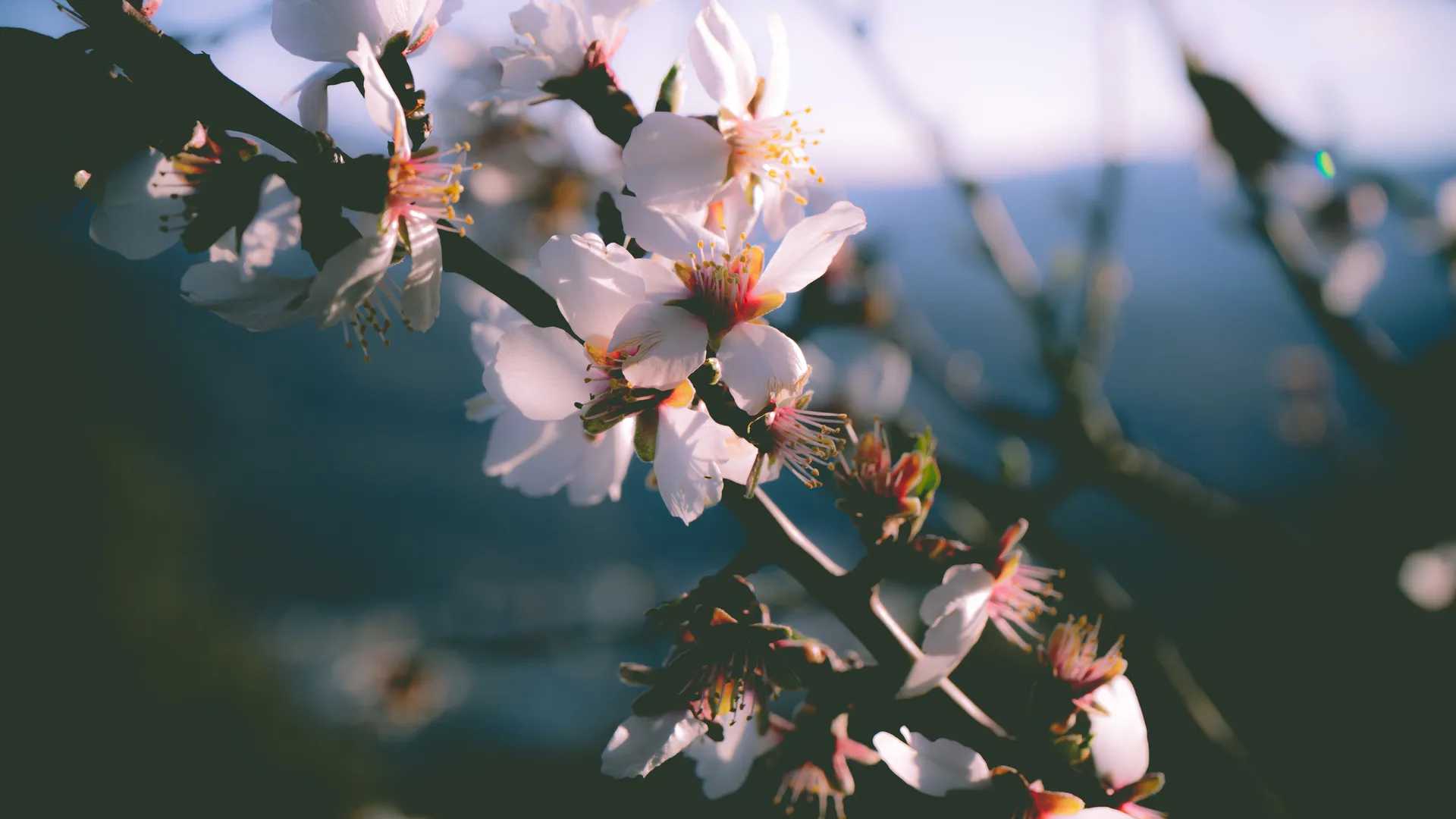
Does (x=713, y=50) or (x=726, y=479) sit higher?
(x=713, y=50)

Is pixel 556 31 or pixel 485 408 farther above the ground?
pixel 556 31

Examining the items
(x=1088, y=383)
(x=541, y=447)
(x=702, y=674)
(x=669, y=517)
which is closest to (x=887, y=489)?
(x=702, y=674)

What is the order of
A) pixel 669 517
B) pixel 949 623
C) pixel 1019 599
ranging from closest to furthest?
pixel 949 623
pixel 1019 599
pixel 669 517

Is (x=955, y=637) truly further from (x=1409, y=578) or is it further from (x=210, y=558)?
(x=210, y=558)

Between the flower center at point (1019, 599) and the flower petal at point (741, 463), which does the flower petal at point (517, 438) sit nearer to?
the flower petal at point (741, 463)

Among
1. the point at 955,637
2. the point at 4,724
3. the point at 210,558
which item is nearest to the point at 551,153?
the point at 955,637

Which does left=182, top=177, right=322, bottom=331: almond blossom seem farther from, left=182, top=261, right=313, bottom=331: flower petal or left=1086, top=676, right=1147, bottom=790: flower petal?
left=1086, top=676, right=1147, bottom=790: flower petal

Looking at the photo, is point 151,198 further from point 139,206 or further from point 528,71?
point 528,71
